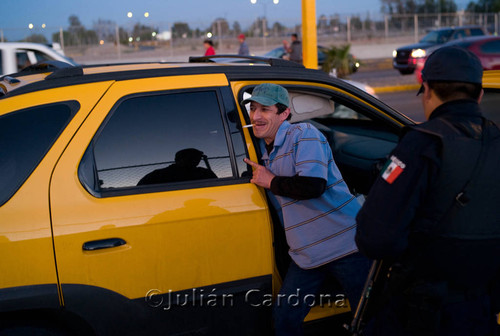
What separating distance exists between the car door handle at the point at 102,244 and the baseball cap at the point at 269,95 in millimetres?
916

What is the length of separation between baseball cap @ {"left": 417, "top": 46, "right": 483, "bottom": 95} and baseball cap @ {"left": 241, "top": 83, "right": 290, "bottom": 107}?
918 mm

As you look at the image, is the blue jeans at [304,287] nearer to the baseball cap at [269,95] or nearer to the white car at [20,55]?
the baseball cap at [269,95]

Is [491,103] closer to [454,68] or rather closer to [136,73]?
[454,68]

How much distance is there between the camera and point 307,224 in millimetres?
2572

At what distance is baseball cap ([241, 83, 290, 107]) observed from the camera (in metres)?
2.62

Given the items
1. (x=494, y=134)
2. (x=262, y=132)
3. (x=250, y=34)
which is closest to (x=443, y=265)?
(x=494, y=134)

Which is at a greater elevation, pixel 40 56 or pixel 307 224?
pixel 40 56

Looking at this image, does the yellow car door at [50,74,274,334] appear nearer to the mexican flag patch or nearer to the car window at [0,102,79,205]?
the car window at [0,102,79,205]

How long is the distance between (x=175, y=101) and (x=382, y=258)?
1.28 meters

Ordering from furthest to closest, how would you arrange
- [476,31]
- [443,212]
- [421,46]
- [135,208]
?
[476,31] < [421,46] < [135,208] < [443,212]

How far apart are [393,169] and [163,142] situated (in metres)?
1.17

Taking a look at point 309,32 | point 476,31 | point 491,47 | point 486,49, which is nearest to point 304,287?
point 309,32

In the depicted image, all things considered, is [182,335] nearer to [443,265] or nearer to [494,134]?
[443,265]

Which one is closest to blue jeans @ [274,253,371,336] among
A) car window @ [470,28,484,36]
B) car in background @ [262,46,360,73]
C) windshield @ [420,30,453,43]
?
car in background @ [262,46,360,73]
